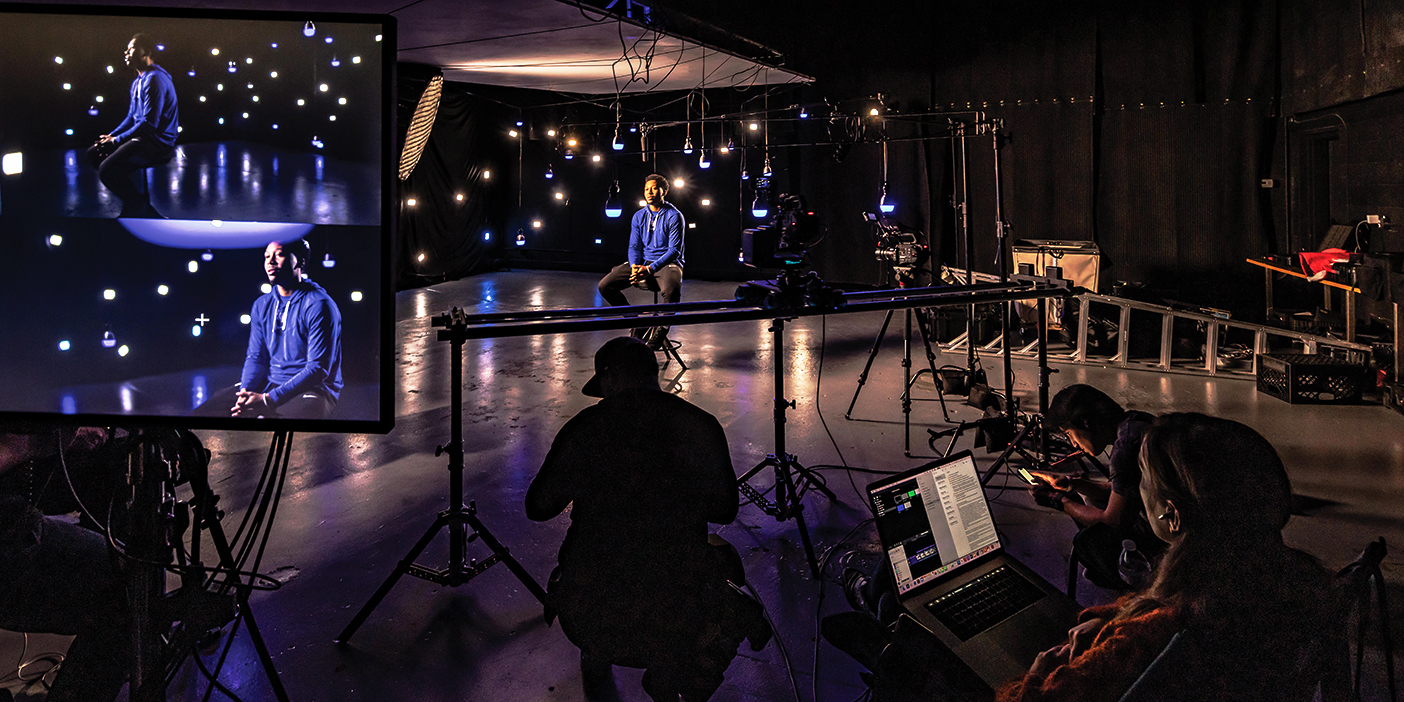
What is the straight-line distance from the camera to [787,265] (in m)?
3.12

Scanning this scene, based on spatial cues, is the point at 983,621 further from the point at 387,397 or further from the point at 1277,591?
the point at 387,397

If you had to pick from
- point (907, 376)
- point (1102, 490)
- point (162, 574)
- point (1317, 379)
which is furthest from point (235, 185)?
point (1317, 379)

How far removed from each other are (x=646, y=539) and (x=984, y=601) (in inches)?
37.8

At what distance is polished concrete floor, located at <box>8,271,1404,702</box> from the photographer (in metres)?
2.67

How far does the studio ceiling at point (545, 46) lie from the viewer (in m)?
6.52

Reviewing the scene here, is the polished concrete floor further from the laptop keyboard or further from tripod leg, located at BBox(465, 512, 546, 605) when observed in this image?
the laptop keyboard

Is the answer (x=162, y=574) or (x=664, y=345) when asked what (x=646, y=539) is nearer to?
(x=162, y=574)

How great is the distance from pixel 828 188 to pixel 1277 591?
39.8 feet

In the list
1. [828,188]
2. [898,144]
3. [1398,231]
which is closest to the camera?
[1398,231]

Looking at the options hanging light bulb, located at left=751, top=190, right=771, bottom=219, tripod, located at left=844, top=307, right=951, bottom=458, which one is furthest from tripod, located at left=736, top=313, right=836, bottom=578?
hanging light bulb, located at left=751, top=190, right=771, bottom=219

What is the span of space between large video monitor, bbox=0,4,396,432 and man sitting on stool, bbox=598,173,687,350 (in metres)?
5.48

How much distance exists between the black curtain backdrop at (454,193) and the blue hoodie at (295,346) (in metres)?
11.3

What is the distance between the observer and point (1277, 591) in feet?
4.59

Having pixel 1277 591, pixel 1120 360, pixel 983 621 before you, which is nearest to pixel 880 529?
pixel 983 621
